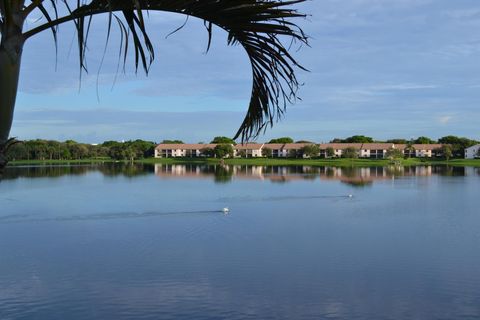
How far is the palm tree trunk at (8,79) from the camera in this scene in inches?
74.5

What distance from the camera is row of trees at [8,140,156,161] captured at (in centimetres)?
9250

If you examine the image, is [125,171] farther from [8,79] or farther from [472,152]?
[472,152]

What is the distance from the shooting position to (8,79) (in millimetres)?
1899

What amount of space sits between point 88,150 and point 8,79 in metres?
111

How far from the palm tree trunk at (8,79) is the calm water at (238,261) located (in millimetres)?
8048

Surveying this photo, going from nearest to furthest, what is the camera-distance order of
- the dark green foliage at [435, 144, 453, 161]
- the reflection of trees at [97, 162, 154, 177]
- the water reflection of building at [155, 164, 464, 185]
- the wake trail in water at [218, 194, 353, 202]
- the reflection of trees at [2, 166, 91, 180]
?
1. the wake trail in water at [218, 194, 353, 202]
2. the water reflection of building at [155, 164, 464, 185]
3. the reflection of trees at [2, 166, 91, 180]
4. the reflection of trees at [97, 162, 154, 177]
5. the dark green foliage at [435, 144, 453, 161]

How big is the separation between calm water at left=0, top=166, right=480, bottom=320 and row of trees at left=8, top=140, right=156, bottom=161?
2751 inches

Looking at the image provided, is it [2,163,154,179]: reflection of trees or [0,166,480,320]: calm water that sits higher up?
[2,163,154,179]: reflection of trees

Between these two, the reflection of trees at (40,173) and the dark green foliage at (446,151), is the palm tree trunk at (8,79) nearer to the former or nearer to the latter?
the reflection of trees at (40,173)

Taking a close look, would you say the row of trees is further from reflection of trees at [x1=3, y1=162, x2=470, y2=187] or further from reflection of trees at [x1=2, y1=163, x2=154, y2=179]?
reflection of trees at [x1=3, y1=162, x2=470, y2=187]

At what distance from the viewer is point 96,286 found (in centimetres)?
1141

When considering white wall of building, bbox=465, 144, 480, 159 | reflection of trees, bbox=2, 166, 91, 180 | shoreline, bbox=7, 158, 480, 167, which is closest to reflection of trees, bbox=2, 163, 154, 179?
reflection of trees, bbox=2, 166, 91, 180

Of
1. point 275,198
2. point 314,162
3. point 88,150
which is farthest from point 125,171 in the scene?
point 88,150

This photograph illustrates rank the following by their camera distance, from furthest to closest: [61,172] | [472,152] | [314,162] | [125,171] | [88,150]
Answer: [88,150]
[472,152]
[314,162]
[125,171]
[61,172]
